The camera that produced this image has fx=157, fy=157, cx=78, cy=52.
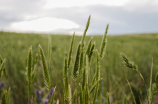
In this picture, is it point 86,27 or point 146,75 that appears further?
point 146,75

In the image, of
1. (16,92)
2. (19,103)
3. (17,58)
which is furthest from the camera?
(17,58)

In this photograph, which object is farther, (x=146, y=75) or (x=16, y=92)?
(x=146, y=75)

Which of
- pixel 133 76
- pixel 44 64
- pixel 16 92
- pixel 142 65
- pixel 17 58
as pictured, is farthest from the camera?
pixel 142 65

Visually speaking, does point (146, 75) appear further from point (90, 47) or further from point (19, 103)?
point (90, 47)

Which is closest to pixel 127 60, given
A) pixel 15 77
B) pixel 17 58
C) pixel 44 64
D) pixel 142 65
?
pixel 44 64

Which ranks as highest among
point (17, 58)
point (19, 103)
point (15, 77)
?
point (17, 58)

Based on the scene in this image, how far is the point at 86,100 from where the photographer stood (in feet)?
1.47

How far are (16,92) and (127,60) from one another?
1.60 metres

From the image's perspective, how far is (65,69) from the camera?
414 millimetres

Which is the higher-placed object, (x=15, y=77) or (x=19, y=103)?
(x=15, y=77)

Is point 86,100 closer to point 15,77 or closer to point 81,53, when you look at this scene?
point 81,53

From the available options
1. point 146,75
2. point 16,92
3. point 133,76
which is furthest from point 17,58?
point 146,75

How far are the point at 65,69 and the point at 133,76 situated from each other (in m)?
2.32

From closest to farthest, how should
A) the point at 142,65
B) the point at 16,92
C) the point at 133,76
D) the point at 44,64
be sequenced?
the point at 44,64, the point at 16,92, the point at 133,76, the point at 142,65
